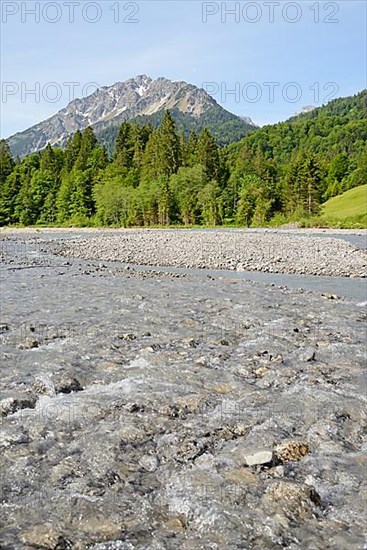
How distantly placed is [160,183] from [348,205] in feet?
124

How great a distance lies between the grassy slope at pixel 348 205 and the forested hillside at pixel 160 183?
3990mm

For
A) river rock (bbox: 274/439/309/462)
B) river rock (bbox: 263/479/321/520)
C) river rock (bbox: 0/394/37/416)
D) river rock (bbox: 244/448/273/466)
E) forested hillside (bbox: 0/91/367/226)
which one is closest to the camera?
river rock (bbox: 263/479/321/520)

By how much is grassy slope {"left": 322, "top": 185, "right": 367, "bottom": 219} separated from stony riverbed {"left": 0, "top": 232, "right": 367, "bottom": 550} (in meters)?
81.3

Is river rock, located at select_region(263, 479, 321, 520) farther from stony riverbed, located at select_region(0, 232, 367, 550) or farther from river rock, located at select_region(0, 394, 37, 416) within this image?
river rock, located at select_region(0, 394, 37, 416)

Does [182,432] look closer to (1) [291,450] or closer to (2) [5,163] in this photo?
(1) [291,450]

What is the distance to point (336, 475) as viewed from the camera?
5.27 meters

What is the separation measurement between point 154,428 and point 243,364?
3102mm

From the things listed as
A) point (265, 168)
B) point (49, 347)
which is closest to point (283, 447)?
point (49, 347)

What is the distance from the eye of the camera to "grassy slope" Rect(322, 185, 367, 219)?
90.7 m

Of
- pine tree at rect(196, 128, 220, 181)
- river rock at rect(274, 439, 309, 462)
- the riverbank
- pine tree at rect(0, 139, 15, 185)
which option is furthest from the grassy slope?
river rock at rect(274, 439, 309, 462)

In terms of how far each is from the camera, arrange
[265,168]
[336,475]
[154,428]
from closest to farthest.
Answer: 1. [336,475]
2. [154,428]
3. [265,168]

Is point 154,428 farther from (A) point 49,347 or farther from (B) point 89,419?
(A) point 49,347

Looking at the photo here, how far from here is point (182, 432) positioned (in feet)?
20.4

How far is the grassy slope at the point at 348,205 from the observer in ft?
298
